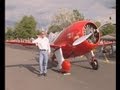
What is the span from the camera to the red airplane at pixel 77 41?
14.0m

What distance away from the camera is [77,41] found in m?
13.9

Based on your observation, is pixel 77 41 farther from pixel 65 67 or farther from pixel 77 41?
pixel 65 67

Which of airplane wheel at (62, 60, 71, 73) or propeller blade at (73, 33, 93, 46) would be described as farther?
propeller blade at (73, 33, 93, 46)

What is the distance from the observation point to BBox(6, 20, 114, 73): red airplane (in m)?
14.0

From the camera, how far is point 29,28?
96.7m

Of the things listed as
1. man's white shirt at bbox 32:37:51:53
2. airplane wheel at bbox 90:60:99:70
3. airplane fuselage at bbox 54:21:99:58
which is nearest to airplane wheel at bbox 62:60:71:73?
man's white shirt at bbox 32:37:51:53

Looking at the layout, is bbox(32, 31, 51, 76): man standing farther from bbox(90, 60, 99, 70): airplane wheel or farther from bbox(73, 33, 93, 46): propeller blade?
bbox(90, 60, 99, 70): airplane wheel

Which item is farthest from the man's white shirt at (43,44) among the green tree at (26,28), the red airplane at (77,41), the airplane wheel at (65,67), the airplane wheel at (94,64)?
the green tree at (26,28)

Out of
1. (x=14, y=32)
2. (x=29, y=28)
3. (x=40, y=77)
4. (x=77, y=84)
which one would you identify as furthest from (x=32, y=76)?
(x=14, y=32)

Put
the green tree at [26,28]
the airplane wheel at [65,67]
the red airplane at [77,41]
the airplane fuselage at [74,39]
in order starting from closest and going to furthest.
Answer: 1. the airplane wheel at [65,67]
2. the red airplane at [77,41]
3. the airplane fuselage at [74,39]
4. the green tree at [26,28]

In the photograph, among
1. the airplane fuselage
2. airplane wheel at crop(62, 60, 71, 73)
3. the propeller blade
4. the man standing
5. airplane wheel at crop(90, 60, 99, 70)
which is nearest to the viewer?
the man standing

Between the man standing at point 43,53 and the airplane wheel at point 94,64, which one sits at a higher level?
the man standing at point 43,53

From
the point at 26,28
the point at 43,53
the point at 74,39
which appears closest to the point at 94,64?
the point at 74,39

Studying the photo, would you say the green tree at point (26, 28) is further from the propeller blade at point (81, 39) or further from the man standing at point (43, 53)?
the man standing at point (43, 53)
